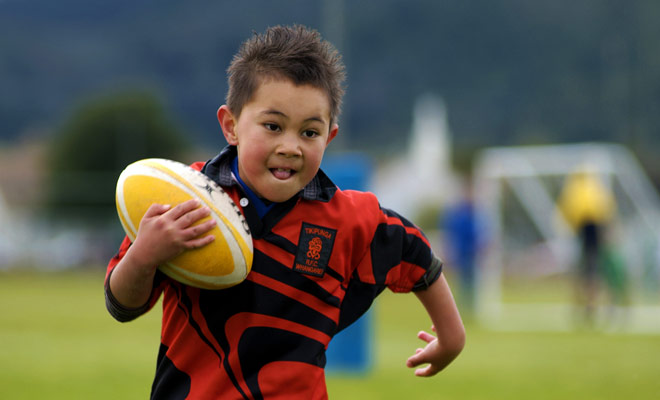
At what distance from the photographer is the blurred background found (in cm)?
1316

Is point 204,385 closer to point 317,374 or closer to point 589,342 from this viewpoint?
point 317,374

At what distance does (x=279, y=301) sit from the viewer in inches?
112

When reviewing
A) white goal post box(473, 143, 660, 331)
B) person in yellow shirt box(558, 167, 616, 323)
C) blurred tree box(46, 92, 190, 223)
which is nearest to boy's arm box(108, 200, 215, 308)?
person in yellow shirt box(558, 167, 616, 323)

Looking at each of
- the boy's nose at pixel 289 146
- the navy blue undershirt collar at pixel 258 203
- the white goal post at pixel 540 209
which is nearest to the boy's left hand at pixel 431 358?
the navy blue undershirt collar at pixel 258 203

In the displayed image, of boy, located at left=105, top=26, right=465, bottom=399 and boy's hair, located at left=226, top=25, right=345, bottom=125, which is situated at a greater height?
boy's hair, located at left=226, top=25, right=345, bottom=125

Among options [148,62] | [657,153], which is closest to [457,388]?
[657,153]

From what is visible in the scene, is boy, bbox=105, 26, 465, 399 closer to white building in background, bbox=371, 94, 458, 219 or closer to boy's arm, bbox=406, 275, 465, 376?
boy's arm, bbox=406, 275, 465, 376

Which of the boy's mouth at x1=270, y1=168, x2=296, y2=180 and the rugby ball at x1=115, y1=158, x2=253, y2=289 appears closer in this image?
the rugby ball at x1=115, y1=158, x2=253, y2=289

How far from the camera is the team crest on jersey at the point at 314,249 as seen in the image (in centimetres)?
289

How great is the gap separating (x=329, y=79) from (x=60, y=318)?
11802mm

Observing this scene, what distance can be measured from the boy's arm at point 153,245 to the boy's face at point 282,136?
0.72 feet

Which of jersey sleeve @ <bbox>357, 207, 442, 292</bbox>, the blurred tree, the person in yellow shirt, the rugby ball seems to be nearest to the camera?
the rugby ball

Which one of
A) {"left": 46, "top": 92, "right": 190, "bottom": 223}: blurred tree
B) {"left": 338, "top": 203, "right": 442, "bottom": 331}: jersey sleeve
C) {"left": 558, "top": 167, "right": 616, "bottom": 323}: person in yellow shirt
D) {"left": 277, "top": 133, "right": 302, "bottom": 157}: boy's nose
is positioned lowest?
{"left": 338, "top": 203, "right": 442, "bottom": 331}: jersey sleeve

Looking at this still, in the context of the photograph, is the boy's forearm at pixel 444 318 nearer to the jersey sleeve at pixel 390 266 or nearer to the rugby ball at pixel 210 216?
the jersey sleeve at pixel 390 266
